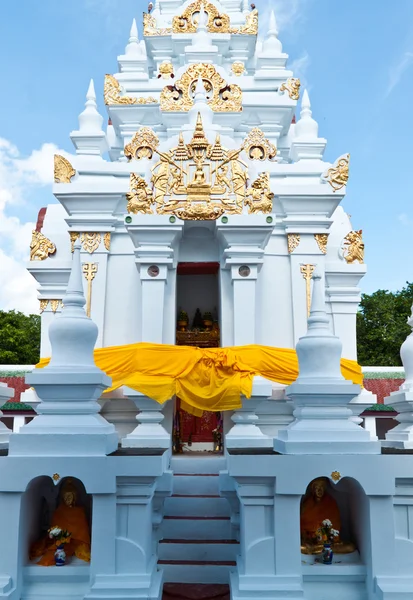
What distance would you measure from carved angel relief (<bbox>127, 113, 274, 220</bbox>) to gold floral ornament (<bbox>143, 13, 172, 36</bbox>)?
674 cm

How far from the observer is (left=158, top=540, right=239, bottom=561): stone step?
23.5 feet

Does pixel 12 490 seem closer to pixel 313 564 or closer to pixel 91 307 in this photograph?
pixel 313 564

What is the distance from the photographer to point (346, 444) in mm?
5574

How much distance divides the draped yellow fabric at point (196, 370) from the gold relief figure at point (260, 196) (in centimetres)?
245

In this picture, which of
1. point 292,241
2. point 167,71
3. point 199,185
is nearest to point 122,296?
point 199,185

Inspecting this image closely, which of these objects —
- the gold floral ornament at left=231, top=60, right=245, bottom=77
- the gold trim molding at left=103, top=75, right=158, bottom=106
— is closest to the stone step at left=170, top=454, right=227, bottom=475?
the gold trim molding at left=103, top=75, right=158, bottom=106

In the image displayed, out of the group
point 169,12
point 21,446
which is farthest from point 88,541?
point 169,12

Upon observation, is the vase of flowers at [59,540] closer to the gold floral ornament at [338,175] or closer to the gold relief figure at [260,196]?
the gold relief figure at [260,196]

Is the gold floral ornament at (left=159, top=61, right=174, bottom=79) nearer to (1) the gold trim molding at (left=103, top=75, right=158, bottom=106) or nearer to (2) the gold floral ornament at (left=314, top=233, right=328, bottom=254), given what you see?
(1) the gold trim molding at (left=103, top=75, right=158, bottom=106)

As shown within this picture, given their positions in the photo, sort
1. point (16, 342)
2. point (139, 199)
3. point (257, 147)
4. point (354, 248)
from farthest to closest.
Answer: point (16, 342) → point (257, 147) → point (354, 248) → point (139, 199)

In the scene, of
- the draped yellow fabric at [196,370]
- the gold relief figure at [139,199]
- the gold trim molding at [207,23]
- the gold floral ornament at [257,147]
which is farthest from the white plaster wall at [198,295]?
the gold trim molding at [207,23]

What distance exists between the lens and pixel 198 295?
13383 millimetres

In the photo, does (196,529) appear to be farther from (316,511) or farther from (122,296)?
(122,296)

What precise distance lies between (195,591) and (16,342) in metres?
27.0
